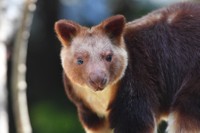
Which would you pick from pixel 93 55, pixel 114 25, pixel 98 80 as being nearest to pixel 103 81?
pixel 98 80

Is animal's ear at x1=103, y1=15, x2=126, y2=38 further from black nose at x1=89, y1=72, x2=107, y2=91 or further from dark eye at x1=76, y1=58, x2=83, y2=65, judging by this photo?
black nose at x1=89, y1=72, x2=107, y2=91

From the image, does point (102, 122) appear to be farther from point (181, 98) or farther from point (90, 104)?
point (181, 98)

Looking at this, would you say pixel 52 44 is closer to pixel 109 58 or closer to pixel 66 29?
pixel 66 29

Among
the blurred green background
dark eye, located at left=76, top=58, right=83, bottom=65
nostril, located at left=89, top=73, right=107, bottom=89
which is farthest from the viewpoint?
the blurred green background

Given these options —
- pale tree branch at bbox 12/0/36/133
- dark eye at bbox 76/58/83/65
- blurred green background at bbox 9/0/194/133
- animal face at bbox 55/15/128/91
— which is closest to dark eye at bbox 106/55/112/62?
animal face at bbox 55/15/128/91

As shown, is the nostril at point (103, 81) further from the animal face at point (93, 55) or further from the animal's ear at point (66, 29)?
the animal's ear at point (66, 29)

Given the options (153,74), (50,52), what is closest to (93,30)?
(153,74)

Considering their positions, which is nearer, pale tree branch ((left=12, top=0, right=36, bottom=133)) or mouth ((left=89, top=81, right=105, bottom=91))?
mouth ((left=89, top=81, right=105, bottom=91))
